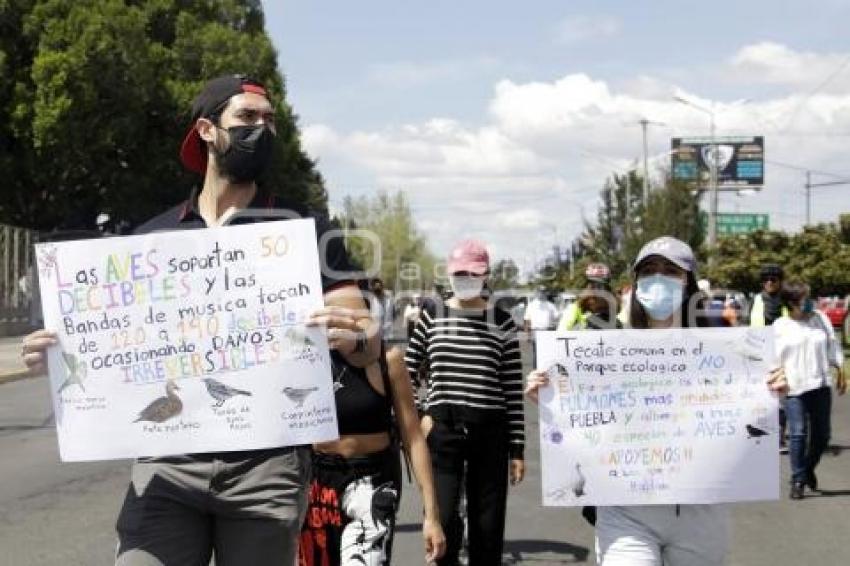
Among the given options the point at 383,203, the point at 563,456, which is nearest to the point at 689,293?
the point at 563,456

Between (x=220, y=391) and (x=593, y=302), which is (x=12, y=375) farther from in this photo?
(x=220, y=391)

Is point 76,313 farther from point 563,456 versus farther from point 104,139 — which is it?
point 104,139

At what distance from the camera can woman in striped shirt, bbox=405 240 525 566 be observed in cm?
578

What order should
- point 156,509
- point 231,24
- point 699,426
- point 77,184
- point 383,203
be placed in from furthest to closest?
point 383,203
point 231,24
point 77,184
point 699,426
point 156,509

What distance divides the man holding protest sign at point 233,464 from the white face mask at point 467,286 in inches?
101

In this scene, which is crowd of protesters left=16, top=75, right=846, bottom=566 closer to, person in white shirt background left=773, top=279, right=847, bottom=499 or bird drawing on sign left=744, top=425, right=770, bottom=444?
bird drawing on sign left=744, top=425, right=770, bottom=444

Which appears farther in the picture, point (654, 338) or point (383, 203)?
point (383, 203)

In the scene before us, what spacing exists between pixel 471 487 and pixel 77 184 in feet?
117

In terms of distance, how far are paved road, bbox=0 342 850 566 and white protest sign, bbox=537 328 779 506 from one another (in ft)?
9.56

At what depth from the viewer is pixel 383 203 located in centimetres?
11319

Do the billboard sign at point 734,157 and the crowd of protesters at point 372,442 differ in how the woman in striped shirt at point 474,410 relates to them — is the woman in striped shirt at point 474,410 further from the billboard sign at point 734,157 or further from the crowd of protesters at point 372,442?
the billboard sign at point 734,157

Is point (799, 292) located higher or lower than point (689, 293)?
lower

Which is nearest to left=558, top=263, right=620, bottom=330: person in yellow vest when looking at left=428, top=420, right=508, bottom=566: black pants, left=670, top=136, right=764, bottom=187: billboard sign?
left=428, top=420, right=508, bottom=566: black pants

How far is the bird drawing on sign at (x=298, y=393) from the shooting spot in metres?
3.17
